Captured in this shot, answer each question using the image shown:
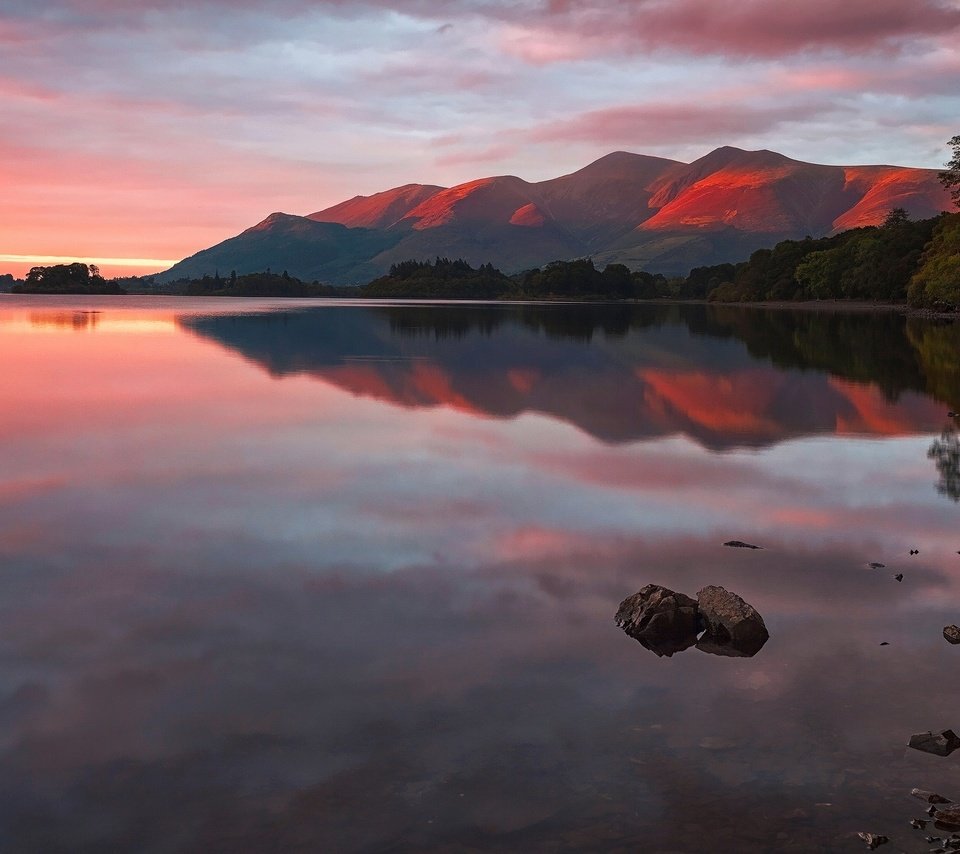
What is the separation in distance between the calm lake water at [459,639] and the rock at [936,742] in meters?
0.17

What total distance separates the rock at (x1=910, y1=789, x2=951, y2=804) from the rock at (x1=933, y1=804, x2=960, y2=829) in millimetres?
220

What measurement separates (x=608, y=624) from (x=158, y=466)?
15.6m

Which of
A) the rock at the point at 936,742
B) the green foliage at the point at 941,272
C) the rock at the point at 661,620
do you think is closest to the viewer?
the rock at the point at 936,742

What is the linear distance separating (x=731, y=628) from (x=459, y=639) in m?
3.71

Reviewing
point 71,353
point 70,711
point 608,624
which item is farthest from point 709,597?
point 71,353

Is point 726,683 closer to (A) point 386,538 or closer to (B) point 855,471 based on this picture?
(A) point 386,538

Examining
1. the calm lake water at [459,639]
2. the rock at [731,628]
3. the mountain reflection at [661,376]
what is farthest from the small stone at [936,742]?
the mountain reflection at [661,376]

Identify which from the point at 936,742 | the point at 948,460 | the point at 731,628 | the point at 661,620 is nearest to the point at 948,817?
the point at 936,742

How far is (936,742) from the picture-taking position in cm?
988

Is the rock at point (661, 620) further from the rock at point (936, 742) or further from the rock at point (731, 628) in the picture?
the rock at point (936, 742)

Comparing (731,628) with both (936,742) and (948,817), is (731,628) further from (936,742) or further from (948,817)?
(948,817)

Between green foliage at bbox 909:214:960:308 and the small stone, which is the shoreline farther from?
the small stone

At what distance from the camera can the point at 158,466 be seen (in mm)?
25031

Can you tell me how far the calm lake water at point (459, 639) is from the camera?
8797mm
